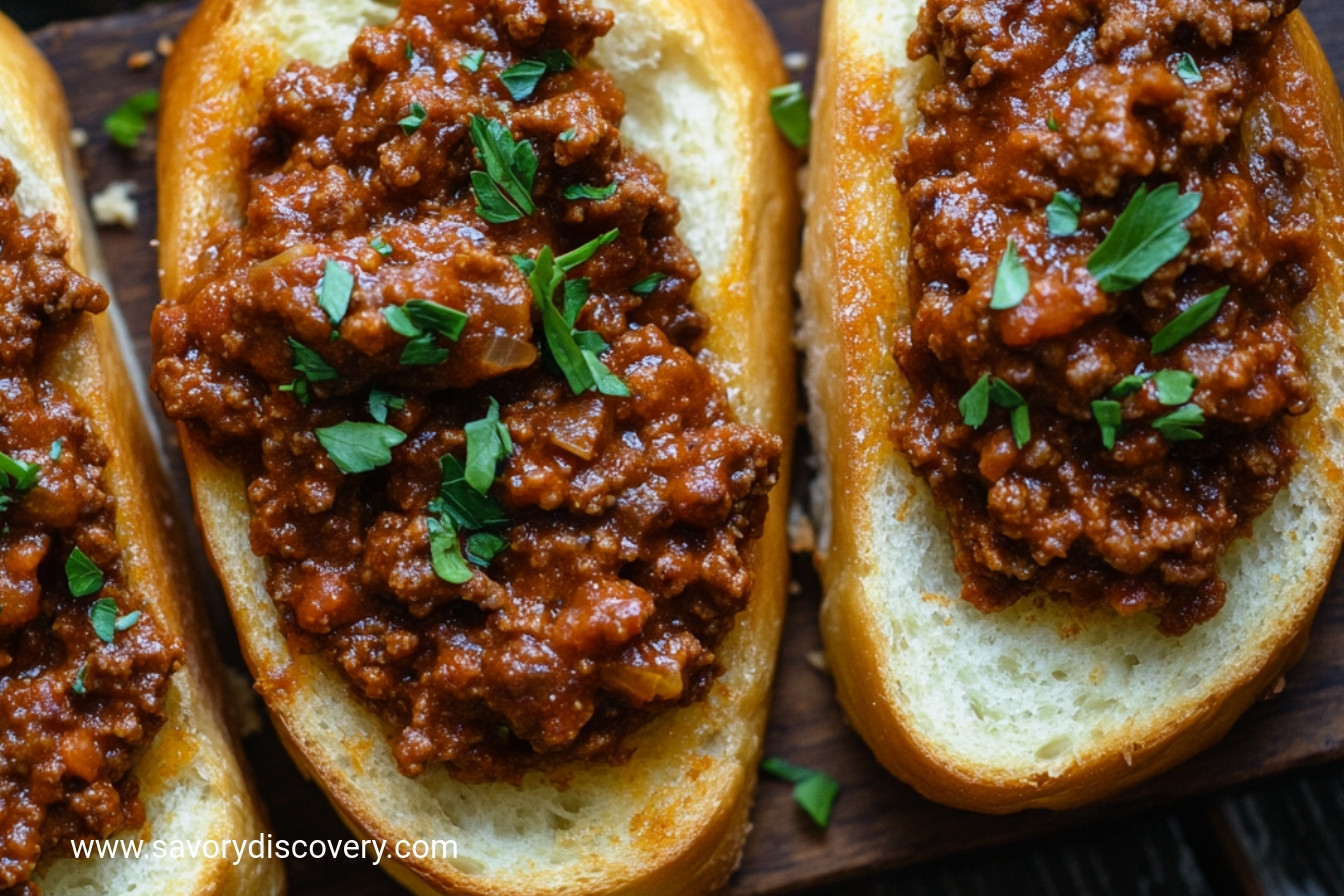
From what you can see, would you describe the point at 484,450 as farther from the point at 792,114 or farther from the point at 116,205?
the point at 116,205

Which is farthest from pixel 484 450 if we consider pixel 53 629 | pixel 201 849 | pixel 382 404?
pixel 201 849

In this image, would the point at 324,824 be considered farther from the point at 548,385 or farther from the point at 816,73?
the point at 816,73

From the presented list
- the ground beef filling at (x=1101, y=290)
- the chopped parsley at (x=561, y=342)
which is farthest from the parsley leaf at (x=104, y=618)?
the ground beef filling at (x=1101, y=290)

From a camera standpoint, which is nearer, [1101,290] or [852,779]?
[1101,290]

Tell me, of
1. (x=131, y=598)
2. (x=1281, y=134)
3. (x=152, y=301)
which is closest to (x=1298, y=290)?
(x=1281, y=134)

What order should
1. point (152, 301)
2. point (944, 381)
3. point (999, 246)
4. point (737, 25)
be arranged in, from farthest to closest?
point (152, 301) → point (737, 25) → point (944, 381) → point (999, 246)

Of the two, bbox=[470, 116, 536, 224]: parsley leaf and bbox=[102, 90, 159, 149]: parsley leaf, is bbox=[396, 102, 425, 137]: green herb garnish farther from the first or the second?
bbox=[102, 90, 159, 149]: parsley leaf

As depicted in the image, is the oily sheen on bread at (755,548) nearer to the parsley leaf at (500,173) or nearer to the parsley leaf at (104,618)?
the parsley leaf at (104,618)
